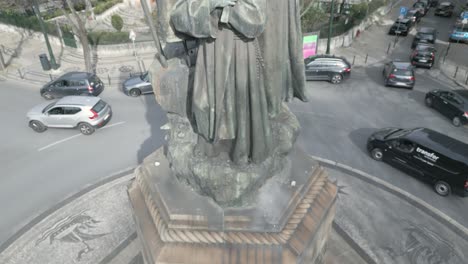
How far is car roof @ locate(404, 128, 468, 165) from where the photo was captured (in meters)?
11.9

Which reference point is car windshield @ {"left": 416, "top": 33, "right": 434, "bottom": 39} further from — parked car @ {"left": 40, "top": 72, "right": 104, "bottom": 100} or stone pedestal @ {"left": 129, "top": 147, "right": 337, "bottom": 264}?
stone pedestal @ {"left": 129, "top": 147, "right": 337, "bottom": 264}

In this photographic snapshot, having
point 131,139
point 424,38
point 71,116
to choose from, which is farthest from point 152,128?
point 424,38

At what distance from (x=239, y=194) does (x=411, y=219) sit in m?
7.59

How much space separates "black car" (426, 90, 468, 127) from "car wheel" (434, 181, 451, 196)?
6318 millimetres

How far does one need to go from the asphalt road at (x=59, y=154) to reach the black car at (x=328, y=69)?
9.96m

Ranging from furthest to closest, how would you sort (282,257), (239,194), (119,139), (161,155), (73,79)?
(73,79) < (119,139) < (161,155) < (239,194) < (282,257)

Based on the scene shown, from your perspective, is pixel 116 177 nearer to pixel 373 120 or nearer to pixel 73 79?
pixel 73 79

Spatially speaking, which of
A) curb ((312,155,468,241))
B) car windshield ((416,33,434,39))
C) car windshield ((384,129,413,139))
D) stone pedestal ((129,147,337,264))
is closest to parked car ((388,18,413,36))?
car windshield ((416,33,434,39))

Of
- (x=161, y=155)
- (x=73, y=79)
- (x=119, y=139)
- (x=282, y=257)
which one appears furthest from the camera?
(x=73, y=79)

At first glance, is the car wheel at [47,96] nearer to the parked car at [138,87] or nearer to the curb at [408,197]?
the parked car at [138,87]

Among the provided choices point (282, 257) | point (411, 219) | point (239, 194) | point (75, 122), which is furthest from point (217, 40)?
point (75, 122)

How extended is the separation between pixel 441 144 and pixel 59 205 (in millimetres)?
14072

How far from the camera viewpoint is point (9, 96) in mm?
20047

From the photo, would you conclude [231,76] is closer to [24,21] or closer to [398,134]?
[398,134]
